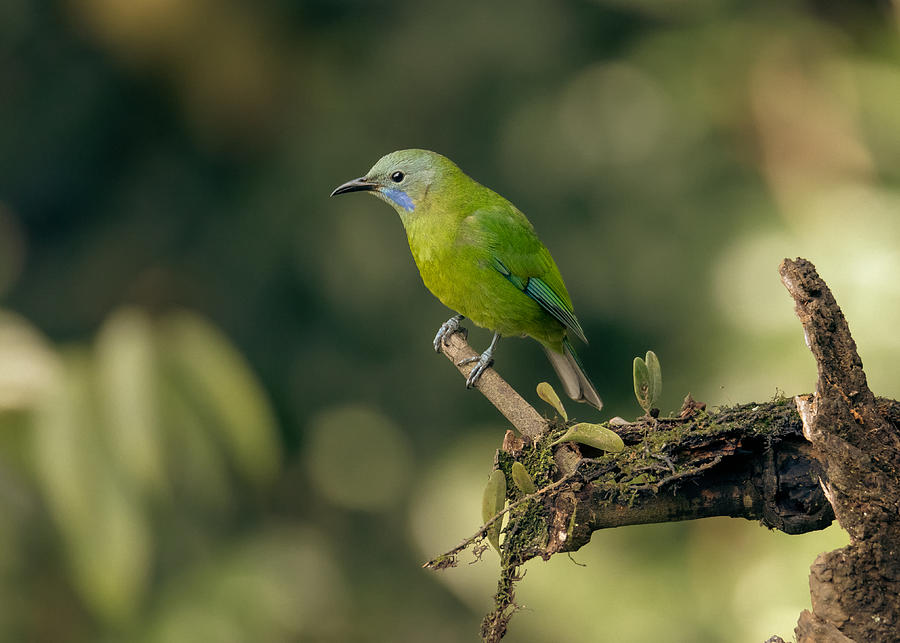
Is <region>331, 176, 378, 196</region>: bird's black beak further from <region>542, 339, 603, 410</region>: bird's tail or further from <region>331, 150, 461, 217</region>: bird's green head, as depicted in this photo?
<region>542, 339, 603, 410</region>: bird's tail

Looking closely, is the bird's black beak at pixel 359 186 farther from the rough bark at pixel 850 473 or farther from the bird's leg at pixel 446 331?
the rough bark at pixel 850 473

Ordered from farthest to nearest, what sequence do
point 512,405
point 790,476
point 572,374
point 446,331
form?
point 572,374, point 446,331, point 512,405, point 790,476

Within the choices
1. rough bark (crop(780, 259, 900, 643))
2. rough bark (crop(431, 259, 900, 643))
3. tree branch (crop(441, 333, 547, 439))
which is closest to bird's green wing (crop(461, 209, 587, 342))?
tree branch (crop(441, 333, 547, 439))

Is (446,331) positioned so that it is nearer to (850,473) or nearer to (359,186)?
(359,186)

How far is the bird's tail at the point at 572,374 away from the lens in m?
3.56

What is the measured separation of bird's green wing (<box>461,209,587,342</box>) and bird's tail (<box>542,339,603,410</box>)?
0.22 m

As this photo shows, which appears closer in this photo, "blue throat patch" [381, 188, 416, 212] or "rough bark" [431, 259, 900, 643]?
"rough bark" [431, 259, 900, 643]

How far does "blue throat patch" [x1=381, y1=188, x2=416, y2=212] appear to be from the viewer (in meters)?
3.44

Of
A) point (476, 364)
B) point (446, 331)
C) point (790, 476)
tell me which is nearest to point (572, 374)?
point (446, 331)

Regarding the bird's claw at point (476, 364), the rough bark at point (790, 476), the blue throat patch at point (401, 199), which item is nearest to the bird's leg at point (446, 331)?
the bird's claw at point (476, 364)

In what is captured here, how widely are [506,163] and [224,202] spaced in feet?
6.58

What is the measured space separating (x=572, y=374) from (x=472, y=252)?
660 millimetres

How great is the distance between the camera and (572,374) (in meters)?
3.62

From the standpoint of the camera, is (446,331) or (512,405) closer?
(512,405)
